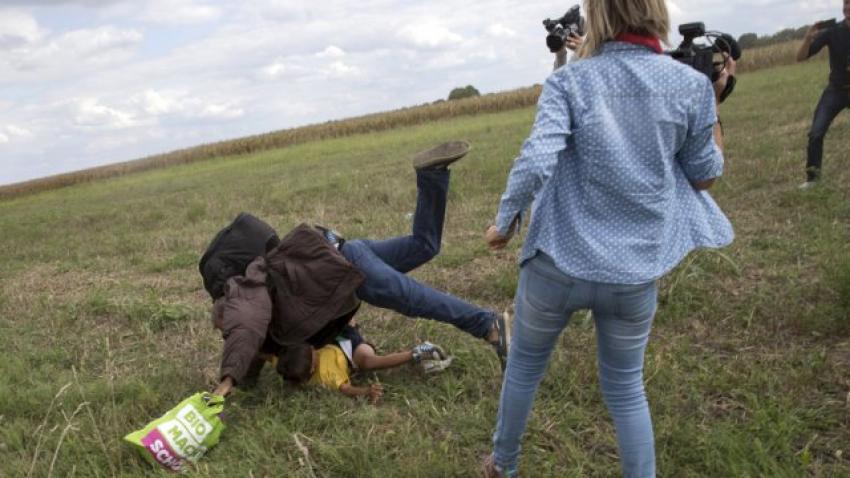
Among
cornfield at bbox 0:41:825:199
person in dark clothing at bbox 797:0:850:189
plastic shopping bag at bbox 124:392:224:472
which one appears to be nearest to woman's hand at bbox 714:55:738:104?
plastic shopping bag at bbox 124:392:224:472

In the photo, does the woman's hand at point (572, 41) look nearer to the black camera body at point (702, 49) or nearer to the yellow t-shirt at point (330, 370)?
the black camera body at point (702, 49)

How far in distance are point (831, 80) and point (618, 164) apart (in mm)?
5714

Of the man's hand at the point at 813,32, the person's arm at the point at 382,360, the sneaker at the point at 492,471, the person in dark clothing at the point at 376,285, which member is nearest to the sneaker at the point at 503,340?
the person in dark clothing at the point at 376,285

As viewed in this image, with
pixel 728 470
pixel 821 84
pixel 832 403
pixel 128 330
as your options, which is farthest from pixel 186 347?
pixel 821 84

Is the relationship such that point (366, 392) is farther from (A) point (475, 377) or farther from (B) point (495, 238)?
(B) point (495, 238)

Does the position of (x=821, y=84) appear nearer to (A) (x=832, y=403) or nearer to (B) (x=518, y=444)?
(A) (x=832, y=403)

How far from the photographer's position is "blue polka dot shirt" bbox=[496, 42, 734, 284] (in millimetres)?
1762

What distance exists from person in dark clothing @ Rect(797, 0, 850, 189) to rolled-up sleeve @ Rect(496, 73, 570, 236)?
508 centimetres

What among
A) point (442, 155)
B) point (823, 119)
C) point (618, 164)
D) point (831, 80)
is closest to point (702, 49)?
point (618, 164)

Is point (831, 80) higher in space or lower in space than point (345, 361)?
higher

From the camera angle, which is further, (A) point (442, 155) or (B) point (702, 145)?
(A) point (442, 155)

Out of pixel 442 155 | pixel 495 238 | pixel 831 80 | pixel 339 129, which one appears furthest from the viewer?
pixel 339 129

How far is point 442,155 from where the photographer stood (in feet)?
9.77

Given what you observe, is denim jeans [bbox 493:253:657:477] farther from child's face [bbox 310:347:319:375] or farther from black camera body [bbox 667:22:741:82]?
child's face [bbox 310:347:319:375]
